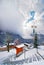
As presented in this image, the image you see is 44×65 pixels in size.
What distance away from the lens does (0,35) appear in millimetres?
1953

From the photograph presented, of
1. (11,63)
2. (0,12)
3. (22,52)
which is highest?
(0,12)

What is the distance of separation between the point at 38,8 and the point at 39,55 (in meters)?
0.54

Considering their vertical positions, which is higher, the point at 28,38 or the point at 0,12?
the point at 0,12

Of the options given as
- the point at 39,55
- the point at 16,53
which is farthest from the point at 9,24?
the point at 39,55

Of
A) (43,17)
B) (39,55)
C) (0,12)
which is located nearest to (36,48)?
(39,55)

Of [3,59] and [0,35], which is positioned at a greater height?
[0,35]

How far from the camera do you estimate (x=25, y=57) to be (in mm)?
1903

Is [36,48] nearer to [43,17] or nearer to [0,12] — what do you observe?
[43,17]

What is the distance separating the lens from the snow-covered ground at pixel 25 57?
1.89m

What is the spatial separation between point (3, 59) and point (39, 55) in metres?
0.41

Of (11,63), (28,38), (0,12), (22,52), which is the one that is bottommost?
(11,63)

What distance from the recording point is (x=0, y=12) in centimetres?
196

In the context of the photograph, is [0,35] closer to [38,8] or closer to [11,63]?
[11,63]

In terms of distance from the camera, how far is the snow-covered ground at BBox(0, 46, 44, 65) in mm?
1891
